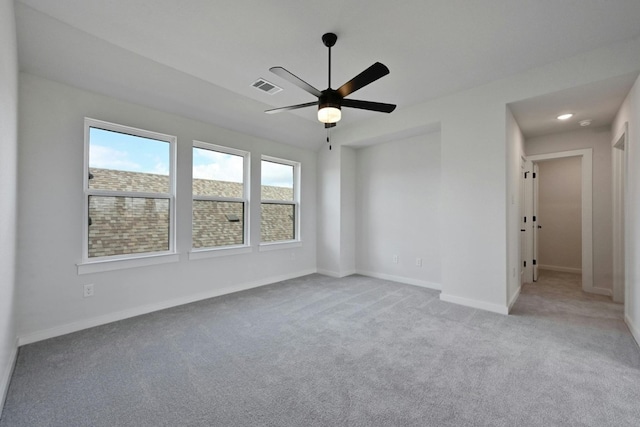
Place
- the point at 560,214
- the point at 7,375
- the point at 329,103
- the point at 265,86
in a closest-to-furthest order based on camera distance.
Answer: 1. the point at 7,375
2. the point at 329,103
3. the point at 265,86
4. the point at 560,214

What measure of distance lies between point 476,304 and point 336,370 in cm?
224

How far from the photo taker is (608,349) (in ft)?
7.70

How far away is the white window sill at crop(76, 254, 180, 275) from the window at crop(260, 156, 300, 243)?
1500 mm

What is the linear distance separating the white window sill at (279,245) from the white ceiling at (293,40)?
2337 millimetres

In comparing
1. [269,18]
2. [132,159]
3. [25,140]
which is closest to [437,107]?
[269,18]

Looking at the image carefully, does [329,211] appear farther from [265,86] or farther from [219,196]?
[265,86]

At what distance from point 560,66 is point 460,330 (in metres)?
2.86

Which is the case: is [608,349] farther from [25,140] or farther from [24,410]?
[25,140]

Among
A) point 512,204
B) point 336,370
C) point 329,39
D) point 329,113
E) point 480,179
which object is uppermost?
point 329,39

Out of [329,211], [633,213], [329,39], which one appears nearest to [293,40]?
[329,39]

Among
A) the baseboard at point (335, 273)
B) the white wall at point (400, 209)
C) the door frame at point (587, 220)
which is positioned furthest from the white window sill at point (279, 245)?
the door frame at point (587, 220)

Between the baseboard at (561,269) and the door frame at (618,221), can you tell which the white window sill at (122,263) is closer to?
the door frame at (618,221)

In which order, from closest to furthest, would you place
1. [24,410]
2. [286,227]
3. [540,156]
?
[24,410], [540,156], [286,227]

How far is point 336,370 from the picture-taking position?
6.73ft
